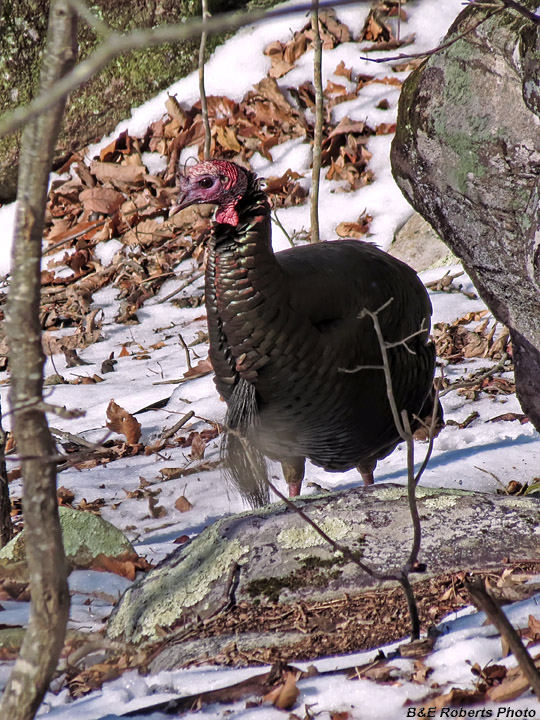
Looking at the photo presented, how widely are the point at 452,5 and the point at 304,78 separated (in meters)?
1.58

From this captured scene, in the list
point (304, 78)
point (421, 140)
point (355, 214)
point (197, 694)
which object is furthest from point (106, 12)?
point (197, 694)

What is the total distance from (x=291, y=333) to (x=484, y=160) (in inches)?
44.1

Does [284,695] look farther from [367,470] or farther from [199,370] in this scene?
[199,370]

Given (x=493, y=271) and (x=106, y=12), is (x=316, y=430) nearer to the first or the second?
(x=493, y=271)

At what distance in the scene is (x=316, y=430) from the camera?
3.36 m

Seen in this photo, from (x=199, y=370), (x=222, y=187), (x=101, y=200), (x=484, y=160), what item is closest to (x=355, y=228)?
(x=199, y=370)

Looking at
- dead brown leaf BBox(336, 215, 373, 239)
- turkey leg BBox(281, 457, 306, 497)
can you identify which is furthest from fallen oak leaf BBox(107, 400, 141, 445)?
dead brown leaf BBox(336, 215, 373, 239)

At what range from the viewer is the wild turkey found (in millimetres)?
2959

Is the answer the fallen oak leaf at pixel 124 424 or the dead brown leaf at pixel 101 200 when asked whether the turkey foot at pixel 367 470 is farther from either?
the dead brown leaf at pixel 101 200

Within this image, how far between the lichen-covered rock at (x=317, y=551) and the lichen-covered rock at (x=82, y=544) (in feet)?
1.37

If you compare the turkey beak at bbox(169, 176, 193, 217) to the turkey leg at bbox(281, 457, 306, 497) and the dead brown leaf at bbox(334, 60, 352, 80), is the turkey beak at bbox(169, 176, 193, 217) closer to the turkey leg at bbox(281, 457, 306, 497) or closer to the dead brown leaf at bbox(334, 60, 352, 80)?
the turkey leg at bbox(281, 457, 306, 497)

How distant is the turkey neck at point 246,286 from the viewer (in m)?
2.93

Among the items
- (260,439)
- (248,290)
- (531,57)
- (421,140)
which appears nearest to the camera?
(531,57)

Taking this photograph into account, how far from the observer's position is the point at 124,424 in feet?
15.0
